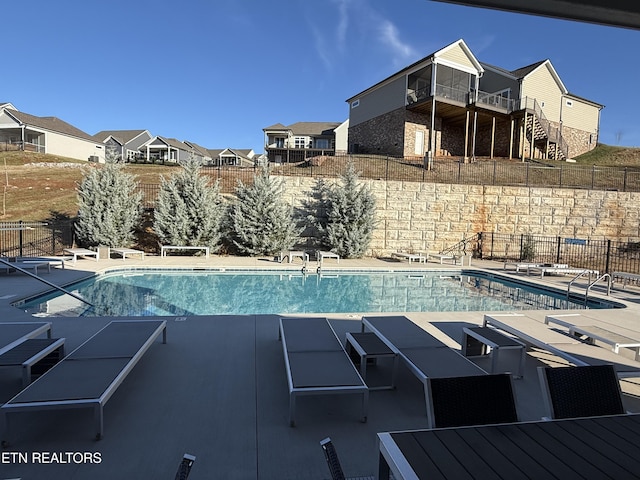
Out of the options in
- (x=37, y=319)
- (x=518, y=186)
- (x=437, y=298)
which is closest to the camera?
(x=37, y=319)

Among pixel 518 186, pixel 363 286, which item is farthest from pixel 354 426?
pixel 518 186

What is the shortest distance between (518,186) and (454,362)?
15812mm

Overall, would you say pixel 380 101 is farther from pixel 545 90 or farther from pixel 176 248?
pixel 176 248

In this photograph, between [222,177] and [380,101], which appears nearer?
[222,177]

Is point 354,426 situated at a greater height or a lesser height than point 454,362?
lesser

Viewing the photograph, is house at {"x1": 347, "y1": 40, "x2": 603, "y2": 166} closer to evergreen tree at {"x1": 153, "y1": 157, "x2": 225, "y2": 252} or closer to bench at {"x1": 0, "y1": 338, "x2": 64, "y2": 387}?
evergreen tree at {"x1": 153, "y1": 157, "x2": 225, "y2": 252}

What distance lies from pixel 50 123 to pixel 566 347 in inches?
1712

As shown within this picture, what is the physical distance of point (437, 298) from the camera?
9.93 meters

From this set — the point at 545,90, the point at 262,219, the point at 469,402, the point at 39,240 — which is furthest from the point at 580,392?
the point at 545,90

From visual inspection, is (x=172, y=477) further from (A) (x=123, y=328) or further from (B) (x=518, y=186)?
(B) (x=518, y=186)

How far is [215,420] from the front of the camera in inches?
125

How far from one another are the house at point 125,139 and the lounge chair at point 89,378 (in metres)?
43.1

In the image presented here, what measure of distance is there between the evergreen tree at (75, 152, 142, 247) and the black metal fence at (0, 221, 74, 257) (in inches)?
26.2

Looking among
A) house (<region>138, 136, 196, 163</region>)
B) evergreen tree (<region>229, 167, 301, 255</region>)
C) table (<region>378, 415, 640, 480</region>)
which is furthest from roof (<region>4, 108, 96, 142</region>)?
table (<region>378, 415, 640, 480</region>)
